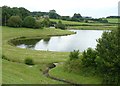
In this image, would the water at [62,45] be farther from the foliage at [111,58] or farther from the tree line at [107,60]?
the foliage at [111,58]

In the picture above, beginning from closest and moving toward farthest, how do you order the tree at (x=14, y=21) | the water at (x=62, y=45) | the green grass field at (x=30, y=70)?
1. the green grass field at (x=30, y=70)
2. the water at (x=62, y=45)
3. the tree at (x=14, y=21)

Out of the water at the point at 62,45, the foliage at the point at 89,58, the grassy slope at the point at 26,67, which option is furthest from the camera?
the water at the point at 62,45

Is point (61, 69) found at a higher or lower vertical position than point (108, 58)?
lower

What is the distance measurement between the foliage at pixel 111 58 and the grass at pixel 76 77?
2.00 meters

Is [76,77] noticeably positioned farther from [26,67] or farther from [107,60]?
[26,67]

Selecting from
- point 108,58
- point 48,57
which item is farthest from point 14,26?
point 108,58

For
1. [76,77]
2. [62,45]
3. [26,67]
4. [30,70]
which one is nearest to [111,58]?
[76,77]

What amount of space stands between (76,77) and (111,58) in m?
6.81

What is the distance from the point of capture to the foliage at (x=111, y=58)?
36812 millimetres

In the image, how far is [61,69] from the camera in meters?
45.4

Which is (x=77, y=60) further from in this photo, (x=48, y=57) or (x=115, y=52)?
(x=48, y=57)

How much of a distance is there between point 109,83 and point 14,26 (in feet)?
387

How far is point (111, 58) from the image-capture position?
37.3 metres

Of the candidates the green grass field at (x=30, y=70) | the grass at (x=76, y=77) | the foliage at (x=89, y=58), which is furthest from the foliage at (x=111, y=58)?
the foliage at (x=89, y=58)
